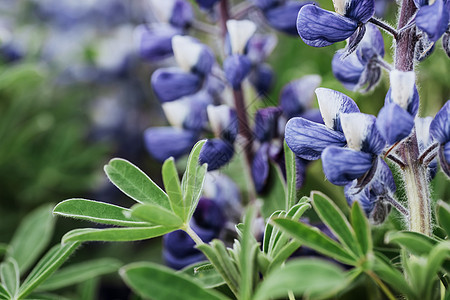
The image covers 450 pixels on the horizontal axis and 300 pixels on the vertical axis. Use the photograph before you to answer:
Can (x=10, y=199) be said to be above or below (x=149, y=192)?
below

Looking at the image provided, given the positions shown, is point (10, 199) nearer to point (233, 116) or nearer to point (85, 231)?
point (233, 116)

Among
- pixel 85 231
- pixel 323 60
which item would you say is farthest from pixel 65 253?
pixel 323 60

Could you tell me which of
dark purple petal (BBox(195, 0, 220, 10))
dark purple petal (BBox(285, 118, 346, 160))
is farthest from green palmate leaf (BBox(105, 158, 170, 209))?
dark purple petal (BBox(195, 0, 220, 10))

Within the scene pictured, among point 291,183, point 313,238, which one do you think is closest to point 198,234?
point 291,183

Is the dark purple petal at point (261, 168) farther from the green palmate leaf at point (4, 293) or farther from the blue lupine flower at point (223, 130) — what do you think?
the green palmate leaf at point (4, 293)

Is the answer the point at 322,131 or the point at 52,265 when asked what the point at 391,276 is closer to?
the point at 322,131

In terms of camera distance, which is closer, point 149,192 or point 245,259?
point 245,259

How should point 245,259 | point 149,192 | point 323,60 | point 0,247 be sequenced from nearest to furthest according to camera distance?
point 245,259
point 149,192
point 0,247
point 323,60
